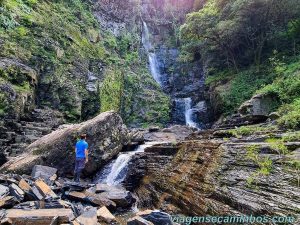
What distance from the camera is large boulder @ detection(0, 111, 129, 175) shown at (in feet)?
38.0

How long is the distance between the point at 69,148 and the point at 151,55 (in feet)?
96.1

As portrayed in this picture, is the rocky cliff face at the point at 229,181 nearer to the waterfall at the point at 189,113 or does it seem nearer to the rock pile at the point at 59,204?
the rock pile at the point at 59,204

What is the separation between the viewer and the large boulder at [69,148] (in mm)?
11594

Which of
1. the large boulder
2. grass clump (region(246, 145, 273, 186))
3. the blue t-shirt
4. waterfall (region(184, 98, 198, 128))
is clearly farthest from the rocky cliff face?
waterfall (region(184, 98, 198, 128))

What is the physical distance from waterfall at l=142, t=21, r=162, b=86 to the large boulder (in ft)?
74.7

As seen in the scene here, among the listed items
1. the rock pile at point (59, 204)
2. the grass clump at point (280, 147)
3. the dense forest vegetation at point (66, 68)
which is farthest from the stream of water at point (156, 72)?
the grass clump at point (280, 147)

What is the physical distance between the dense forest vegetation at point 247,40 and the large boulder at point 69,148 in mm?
11910

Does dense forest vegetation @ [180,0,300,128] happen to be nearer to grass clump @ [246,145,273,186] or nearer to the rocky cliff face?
the rocky cliff face

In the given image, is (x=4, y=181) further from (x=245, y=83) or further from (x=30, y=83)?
(x=245, y=83)

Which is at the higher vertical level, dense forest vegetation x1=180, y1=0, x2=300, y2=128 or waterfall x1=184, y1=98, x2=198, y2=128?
dense forest vegetation x1=180, y1=0, x2=300, y2=128

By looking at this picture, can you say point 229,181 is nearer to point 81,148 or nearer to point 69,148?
point 81,148

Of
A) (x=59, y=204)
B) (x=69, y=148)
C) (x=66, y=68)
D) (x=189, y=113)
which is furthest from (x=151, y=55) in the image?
(x=59, y=204)

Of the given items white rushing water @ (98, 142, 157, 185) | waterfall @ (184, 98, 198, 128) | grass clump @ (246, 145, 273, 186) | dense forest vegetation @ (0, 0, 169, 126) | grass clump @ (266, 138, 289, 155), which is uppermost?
dense forest vegetation @ (0, 0, 169, 126)

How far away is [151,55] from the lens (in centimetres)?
4009
